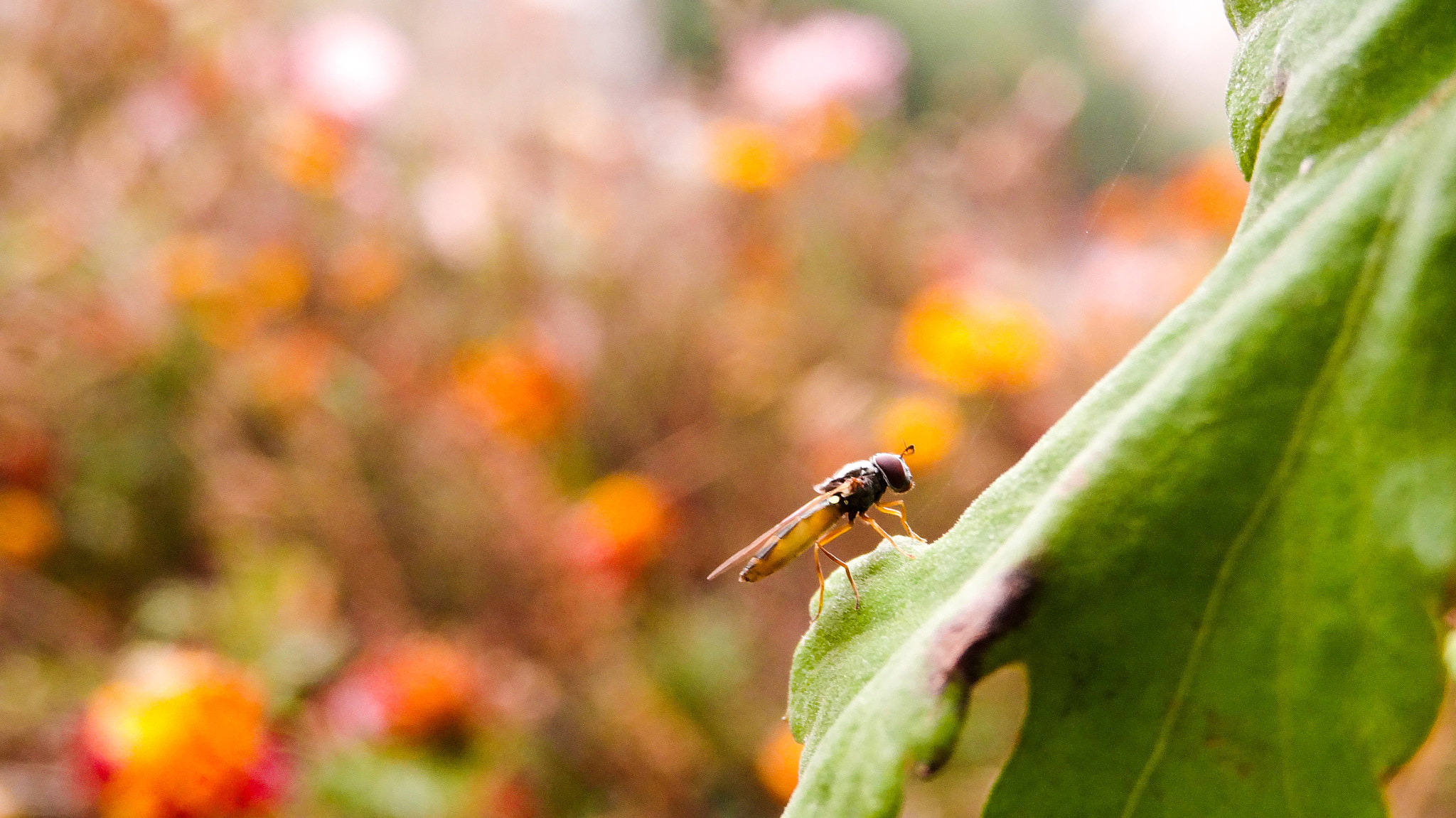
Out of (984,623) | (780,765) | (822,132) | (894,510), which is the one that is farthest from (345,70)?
(984,623)

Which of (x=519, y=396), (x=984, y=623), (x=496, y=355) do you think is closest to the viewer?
(x=984, y=623)

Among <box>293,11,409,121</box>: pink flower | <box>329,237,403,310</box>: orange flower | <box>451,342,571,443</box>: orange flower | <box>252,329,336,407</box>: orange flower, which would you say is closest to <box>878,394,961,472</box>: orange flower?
<box>451,342,571,443</box>: orange flower

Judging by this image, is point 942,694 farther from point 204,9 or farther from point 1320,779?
point 204,9

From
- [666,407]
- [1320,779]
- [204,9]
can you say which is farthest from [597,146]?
[1320,779]

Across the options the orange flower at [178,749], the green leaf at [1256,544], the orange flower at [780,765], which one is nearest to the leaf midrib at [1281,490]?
the green leaf at [1256,544]

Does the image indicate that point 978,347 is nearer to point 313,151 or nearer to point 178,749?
point 178,749

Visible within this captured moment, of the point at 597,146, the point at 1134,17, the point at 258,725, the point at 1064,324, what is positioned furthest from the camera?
the point at 597,146

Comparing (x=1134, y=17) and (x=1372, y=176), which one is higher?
(x=1134, y=17)
